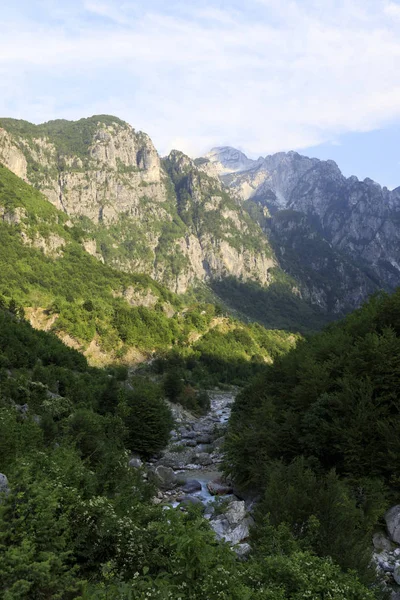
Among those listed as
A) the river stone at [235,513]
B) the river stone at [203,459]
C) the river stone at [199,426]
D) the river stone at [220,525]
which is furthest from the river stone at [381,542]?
the river stone at [199,426]

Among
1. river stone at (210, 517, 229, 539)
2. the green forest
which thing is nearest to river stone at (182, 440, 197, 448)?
the green forest

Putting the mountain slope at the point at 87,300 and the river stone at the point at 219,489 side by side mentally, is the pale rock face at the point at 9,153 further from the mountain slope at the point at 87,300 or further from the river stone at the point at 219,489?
the river stone at the point at 219,489

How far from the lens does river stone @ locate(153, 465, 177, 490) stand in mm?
25456

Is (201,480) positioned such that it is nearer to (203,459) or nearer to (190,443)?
(203,459)

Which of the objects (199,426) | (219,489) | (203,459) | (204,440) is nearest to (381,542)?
(219,489)

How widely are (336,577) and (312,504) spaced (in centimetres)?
450

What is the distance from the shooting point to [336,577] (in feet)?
30.7

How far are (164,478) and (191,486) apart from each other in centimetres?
199

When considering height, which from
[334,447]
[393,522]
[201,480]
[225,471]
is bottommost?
[201,480]

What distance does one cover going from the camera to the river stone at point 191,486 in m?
25.0

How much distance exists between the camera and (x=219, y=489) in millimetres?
24438

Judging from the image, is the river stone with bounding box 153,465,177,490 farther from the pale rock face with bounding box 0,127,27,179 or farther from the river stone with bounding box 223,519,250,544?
the pale rock face with bounding box 0,127,27,179

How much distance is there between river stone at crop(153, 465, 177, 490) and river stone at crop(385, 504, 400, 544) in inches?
546

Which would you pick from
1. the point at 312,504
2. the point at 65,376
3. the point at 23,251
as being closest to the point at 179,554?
the point at 312,504
